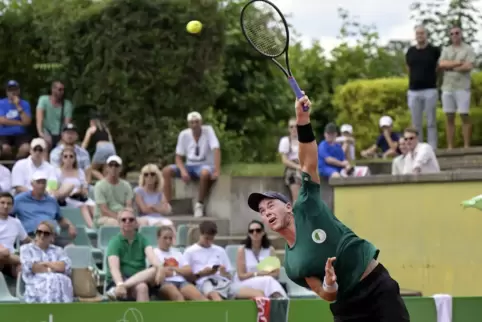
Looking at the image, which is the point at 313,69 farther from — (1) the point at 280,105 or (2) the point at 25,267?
(2) the point at 25,267

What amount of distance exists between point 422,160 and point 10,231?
498cm

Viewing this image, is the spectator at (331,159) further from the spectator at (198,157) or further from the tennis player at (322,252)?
the tennis player at (322,252)

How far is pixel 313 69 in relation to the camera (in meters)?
32.3

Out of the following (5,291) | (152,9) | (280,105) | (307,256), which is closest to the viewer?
(307,256)

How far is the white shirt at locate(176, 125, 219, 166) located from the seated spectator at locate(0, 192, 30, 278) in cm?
377

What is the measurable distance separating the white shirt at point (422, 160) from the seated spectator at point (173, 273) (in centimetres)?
327

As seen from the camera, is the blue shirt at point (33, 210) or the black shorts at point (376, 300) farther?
the blue shirt at point (33, 210)

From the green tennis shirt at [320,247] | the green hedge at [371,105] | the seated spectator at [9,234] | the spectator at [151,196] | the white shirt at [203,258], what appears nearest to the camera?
the green tennis shirt at [320,247]

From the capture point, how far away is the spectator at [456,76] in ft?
60.0

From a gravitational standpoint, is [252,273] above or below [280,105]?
below

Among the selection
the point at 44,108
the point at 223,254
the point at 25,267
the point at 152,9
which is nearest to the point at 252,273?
the point at 223,254

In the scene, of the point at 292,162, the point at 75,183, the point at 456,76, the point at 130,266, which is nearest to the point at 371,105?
the point at 456,76

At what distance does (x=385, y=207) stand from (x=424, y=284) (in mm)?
1155

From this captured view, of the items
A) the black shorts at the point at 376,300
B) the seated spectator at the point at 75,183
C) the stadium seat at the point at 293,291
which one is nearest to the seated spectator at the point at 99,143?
the seated spectator at the point at 75,183
